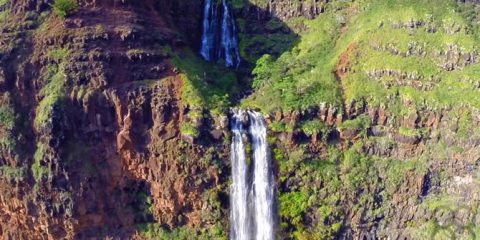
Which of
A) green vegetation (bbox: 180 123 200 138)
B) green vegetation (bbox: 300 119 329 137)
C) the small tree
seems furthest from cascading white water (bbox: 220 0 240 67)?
the small tree

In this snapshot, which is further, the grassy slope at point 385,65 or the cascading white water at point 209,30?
the cascading white water at point 209,30

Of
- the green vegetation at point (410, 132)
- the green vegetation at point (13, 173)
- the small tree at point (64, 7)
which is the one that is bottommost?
the green vegetation at point (13, 173)

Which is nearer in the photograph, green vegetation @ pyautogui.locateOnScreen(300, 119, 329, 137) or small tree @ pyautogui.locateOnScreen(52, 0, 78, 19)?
small tree @ pyautogui.locateOnScreen(52, 0, 78, 19)

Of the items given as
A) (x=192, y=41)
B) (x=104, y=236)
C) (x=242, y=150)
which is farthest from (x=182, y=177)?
(x=192, y=41)

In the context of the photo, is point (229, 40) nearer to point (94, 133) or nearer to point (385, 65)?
point (385, 65)

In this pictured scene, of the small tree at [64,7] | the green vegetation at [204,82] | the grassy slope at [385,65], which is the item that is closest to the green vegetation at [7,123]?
the small tree at [64,7]

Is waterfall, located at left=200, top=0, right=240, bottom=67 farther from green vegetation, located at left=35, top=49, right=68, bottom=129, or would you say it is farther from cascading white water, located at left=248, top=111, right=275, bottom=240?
green vegetation, located at left=35, top=49, right=68, bottom=129

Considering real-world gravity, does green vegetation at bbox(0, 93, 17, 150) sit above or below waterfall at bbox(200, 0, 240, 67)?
below

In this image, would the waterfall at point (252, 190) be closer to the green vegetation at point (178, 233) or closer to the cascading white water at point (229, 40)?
the green vegetation at point (178, 233)
